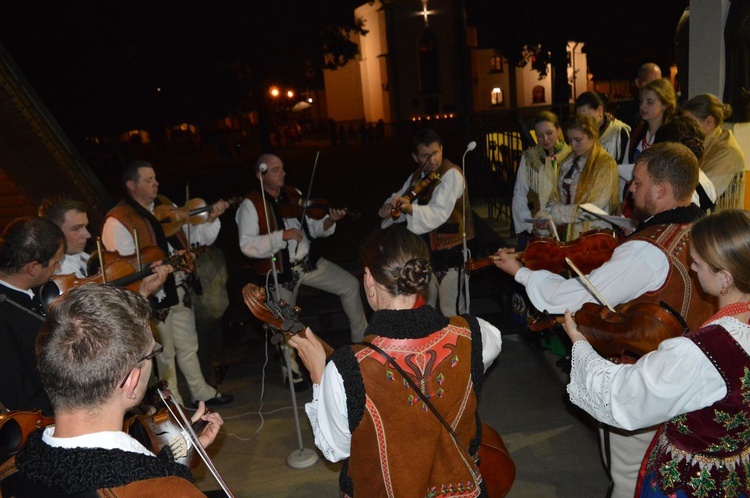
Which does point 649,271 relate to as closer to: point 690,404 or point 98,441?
point 690,404

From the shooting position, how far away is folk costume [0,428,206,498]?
55.7 inches

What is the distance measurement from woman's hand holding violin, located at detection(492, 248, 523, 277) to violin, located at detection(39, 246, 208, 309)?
6.61 feet

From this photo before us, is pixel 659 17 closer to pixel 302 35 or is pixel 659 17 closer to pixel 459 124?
pixel 459 124

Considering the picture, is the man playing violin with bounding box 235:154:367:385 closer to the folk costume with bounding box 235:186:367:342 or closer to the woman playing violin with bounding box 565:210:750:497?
the folk costume with bounding box 235:186:367:342

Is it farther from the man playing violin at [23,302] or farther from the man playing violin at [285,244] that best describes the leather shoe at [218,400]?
the man playing violin at [23,302]

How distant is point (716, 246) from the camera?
1.99m

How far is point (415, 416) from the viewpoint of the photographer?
6.81 feet

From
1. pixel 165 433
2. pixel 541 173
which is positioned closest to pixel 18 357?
pixel 165 433

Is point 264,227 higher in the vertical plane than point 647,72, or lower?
lower

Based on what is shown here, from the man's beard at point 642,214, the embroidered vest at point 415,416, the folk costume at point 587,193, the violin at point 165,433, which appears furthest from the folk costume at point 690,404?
the folk costume at point 587,193

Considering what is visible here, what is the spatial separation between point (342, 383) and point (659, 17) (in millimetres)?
28180

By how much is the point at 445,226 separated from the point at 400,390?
3154 millimetres

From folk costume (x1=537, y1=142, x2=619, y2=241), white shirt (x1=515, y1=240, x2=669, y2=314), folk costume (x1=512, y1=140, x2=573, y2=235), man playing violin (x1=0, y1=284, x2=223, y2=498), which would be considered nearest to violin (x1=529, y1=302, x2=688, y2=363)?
white shirt (x1=515, y1=240, x2=669, y2=314)

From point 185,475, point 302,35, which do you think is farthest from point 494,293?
point 302,35
